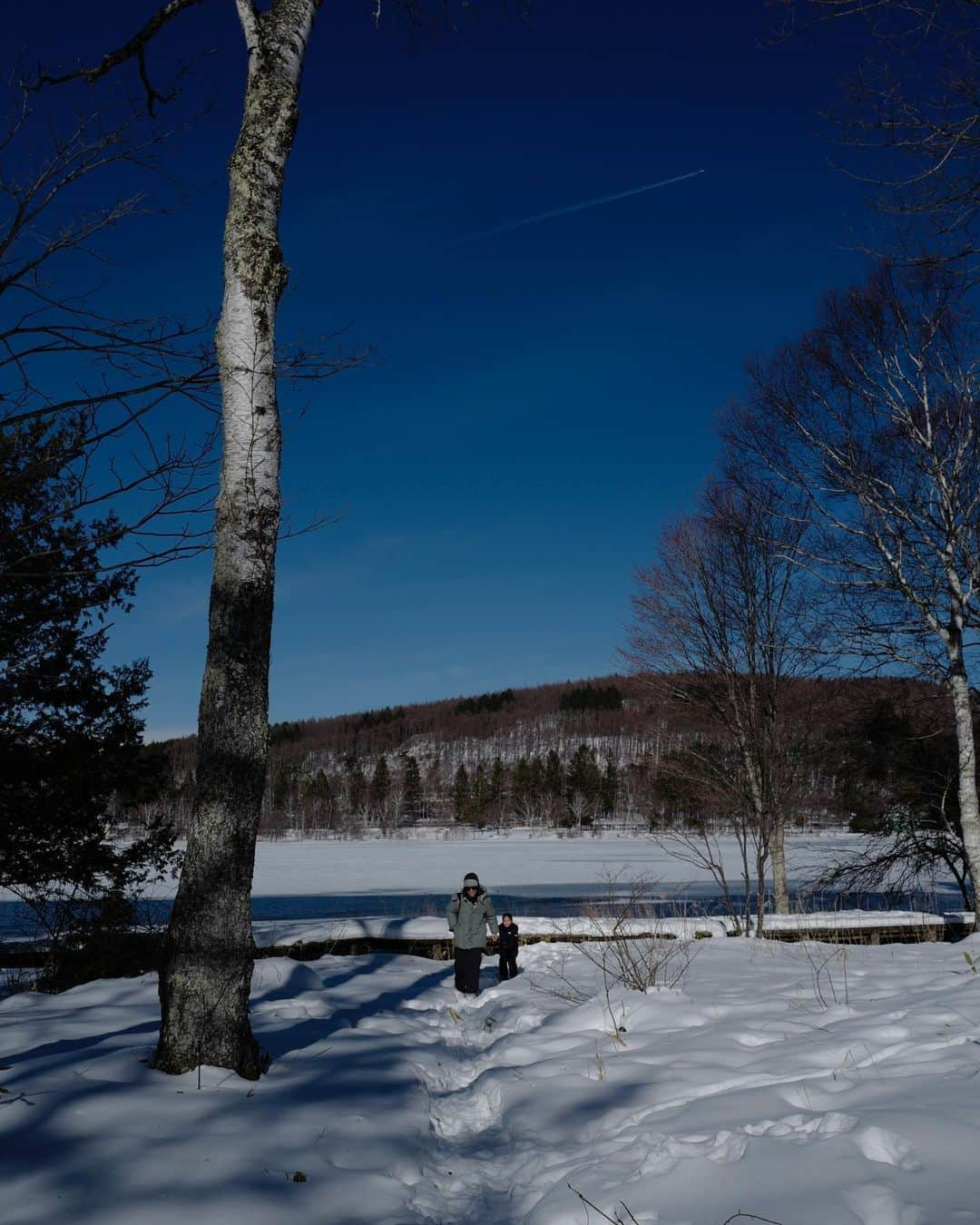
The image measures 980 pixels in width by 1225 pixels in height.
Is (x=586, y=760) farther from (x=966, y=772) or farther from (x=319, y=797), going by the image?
(x=966, y=772)

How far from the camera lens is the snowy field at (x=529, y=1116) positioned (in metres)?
2.28

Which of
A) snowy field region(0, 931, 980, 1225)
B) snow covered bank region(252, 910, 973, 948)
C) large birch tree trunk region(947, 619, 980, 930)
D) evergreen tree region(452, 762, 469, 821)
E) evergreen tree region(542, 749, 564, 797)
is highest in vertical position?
large birch tree trunk region(947, 619, 980, 930)

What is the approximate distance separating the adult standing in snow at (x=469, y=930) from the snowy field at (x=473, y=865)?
11384mm

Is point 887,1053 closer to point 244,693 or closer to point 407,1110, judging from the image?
point 407,1110

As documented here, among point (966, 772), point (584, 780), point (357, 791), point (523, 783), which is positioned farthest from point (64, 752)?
point (357, 791)

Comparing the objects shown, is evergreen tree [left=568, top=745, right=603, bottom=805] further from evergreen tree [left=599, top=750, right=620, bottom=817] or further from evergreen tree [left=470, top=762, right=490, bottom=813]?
evergreen tree [left=470, top=762, right=490, bottom=813]

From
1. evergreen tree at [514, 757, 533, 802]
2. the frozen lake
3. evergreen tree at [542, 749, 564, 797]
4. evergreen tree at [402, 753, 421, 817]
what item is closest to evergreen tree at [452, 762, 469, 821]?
evergreen tree at [402, 753, 421, 817]

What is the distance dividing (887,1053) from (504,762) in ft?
486

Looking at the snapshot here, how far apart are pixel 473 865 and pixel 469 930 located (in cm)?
3452

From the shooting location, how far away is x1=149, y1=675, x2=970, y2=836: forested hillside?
14211mm

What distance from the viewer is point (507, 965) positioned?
909cm

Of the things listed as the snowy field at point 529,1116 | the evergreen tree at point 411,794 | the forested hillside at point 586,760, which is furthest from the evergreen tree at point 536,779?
the snowy field at point 529,1116

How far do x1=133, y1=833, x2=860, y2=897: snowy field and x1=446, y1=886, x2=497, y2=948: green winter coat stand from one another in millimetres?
11410

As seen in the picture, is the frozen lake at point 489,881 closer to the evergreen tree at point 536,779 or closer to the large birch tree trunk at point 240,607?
the large birch tree trunk at point 240,607
